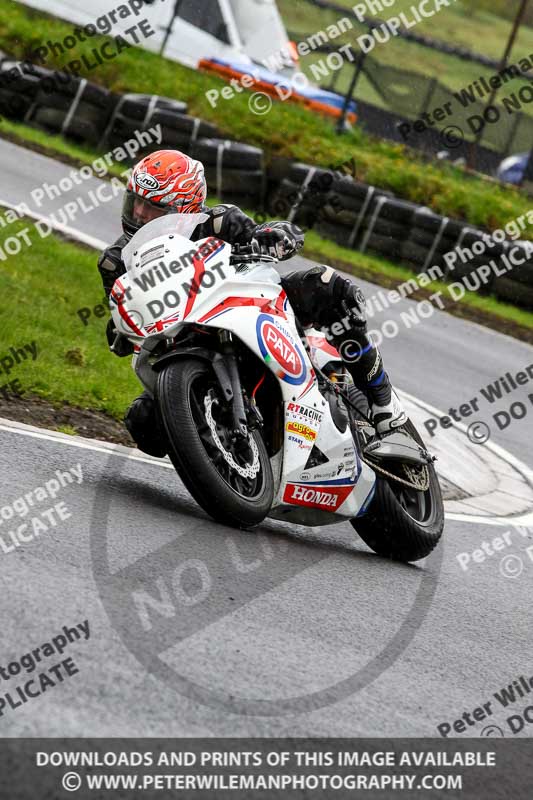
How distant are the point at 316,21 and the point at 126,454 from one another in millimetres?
34339

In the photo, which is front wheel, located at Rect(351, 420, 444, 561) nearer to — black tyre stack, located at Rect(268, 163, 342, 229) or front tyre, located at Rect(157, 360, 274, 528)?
front tyre, located at Rect(157, 360, 274, 528)

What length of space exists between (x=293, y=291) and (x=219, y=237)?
419 mm

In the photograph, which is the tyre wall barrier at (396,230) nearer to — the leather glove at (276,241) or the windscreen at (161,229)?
the leather glove at (276,241)

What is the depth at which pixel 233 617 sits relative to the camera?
15.2ft

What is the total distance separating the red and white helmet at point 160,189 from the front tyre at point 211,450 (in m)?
0.98

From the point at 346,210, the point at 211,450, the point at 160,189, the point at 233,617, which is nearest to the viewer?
the point at 233,617

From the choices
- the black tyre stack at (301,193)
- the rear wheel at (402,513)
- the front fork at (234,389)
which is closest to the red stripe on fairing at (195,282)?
the front fork at (234,389)

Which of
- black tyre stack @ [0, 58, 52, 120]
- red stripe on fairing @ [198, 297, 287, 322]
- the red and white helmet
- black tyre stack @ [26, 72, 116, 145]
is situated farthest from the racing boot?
black tyre stack @ [0, 58, 52, 120]

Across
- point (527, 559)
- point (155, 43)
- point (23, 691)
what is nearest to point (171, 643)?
point (23, 691)

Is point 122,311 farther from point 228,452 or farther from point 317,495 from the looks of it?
point 317,495

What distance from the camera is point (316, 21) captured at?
39.2 metres

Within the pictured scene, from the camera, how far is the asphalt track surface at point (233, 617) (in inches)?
150

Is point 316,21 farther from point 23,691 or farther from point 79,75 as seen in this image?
point 23,691

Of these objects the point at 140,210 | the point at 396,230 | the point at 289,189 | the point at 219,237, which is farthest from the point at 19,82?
the point at 219,237
